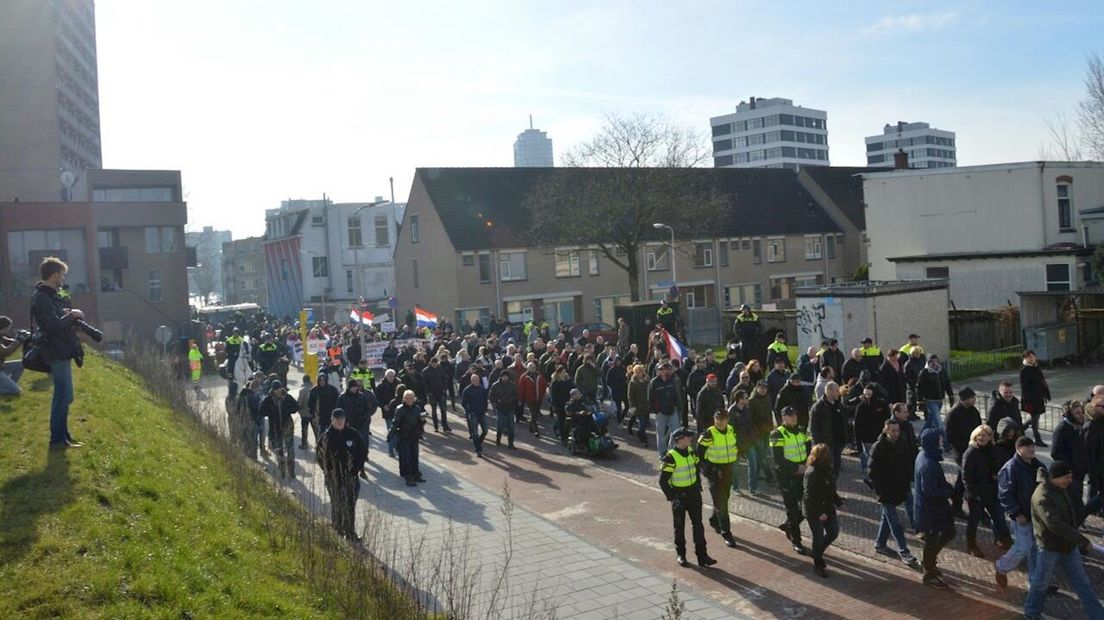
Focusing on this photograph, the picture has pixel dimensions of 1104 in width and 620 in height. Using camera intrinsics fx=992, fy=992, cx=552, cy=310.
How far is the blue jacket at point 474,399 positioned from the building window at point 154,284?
41.4 meters

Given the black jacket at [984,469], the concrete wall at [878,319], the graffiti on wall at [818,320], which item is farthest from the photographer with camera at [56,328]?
the concrete wall at [878,319]

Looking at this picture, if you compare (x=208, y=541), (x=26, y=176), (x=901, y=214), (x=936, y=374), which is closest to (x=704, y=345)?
(x=901, y=214)

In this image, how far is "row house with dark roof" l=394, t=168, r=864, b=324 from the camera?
1898 inches

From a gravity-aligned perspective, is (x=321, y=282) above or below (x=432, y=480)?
above

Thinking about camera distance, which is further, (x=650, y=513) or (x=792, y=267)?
(x=792, y=267)

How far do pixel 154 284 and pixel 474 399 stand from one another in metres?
41.8

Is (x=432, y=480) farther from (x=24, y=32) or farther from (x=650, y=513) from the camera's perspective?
(x=24, y=32)

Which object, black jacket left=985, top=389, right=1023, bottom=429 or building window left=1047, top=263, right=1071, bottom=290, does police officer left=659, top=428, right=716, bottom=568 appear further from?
building window left=1047, top=263, right=1071, bottom=290

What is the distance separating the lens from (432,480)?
55.1 ft

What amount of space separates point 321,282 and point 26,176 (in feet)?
68.2

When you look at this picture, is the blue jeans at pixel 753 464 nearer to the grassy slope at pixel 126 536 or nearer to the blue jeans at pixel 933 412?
the blue jeans at pixel 933 412

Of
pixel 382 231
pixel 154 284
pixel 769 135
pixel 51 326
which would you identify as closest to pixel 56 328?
pixel 51 326

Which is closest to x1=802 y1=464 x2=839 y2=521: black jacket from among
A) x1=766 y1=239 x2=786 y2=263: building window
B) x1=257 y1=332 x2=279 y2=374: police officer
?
x1=257 y1=332 x2=279 y2=374: police officer

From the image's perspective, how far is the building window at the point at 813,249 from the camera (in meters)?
57.4
